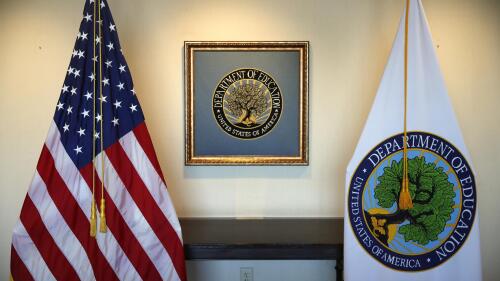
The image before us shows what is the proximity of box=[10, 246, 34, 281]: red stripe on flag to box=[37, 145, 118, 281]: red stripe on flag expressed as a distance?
0.90 ft

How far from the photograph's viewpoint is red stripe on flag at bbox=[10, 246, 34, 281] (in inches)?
64.8

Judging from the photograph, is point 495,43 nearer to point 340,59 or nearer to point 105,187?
point 340,59

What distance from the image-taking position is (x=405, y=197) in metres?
1.62

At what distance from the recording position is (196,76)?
2.04 meters

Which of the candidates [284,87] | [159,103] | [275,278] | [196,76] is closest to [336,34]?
[284,87]

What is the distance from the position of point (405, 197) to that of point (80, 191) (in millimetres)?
1567

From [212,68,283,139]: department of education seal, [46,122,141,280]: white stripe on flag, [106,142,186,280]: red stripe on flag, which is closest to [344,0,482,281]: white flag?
[212,68,283,139]: department of education seal

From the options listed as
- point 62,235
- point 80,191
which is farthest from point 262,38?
point 62,235

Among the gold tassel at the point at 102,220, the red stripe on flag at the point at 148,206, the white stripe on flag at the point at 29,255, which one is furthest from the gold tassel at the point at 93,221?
the white stripe on flag at the point at 29,255

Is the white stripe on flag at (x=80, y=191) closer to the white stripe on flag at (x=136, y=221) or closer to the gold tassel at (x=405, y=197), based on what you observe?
the white stripe on flag at (x=136, y=221)

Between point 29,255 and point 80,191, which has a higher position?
point 80,191

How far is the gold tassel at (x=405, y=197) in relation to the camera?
63.8 inches

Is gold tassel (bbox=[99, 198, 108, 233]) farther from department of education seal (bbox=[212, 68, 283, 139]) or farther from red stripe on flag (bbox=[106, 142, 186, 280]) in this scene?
department of education seal (bbox=[212, 68, 283, 139])

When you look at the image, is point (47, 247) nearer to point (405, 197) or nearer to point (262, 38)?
point (262, 38)
